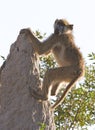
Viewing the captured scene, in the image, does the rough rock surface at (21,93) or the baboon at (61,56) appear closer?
the rough rock surface at (21,93)

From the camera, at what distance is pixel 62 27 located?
1381 centimetres

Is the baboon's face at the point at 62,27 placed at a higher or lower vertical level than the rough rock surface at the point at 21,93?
higher

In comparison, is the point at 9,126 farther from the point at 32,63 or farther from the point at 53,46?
the point at 53,46

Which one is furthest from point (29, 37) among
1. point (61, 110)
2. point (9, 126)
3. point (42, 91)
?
point (61, 110)

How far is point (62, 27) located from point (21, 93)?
2.36 metres

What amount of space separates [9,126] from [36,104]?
2.33 ft

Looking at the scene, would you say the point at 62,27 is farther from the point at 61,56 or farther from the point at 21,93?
the point at 21,93

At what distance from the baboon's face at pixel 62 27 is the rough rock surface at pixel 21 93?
3.76ft

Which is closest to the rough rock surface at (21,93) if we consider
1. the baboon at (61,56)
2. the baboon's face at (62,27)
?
the baboon at (61,56)

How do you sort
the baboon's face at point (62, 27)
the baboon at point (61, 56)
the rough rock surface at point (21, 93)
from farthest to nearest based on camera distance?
the baboon's face at point (62, 27)
the baboon at point (61, 56)
the rough rock surface at point (21, 93)

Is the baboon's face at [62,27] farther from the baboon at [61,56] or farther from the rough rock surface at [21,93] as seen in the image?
the rough rock surface at [21,93]

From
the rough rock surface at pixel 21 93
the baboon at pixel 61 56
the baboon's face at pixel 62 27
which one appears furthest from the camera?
the baboon's face at pixel 62 27

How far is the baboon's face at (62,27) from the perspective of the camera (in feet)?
45.1

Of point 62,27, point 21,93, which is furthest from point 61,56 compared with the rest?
point 21,93
